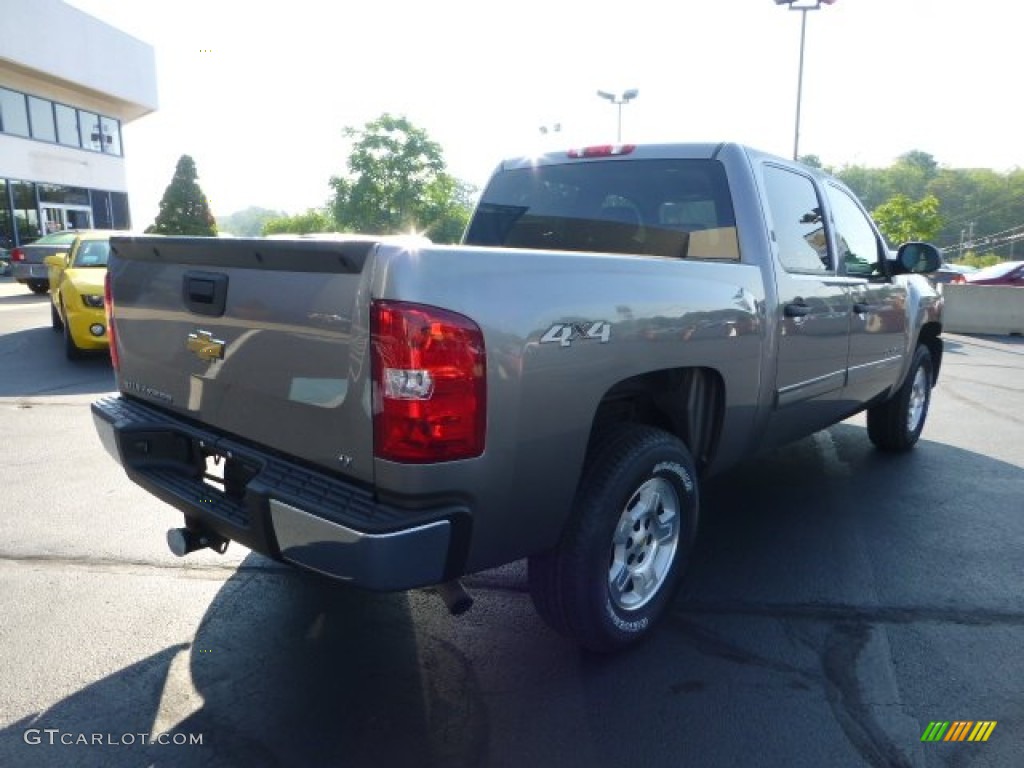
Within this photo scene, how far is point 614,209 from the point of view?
400 cm

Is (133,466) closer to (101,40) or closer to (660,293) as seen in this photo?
(660,293)

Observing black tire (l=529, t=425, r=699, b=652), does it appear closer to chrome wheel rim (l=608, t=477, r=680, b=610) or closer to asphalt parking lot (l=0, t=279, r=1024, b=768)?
chrome wheel rim (l=608, t=477, r=680, b=610)

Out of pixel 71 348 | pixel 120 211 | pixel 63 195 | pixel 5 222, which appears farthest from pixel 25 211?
pixel 71 348

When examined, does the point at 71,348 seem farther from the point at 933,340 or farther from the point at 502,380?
the point at 933,340

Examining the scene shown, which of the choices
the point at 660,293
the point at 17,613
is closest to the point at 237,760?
the point at 17,613

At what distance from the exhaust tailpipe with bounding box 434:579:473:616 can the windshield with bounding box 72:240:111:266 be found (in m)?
9.86

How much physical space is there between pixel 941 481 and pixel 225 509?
4.65m

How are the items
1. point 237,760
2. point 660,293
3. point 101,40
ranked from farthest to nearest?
point 101,40 < point 660,293 < point 237,760

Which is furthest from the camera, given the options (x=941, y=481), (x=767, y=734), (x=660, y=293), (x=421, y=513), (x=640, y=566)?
(x=941, y=481)

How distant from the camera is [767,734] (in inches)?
98.5

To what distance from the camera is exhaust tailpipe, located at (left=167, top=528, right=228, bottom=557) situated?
9.45ft

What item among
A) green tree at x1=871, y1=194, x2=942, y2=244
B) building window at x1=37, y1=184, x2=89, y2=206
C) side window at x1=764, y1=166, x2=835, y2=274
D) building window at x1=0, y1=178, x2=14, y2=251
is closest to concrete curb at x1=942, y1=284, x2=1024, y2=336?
green tree at x1=871, y1=194, x2=942, y2=244

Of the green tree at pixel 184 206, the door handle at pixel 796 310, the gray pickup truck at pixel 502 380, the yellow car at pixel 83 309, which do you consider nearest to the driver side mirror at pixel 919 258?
the gray pickup truck at pixel 502 380

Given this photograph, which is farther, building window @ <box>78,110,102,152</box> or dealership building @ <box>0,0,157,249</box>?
building window @ <box>78,110,102,152</box>
